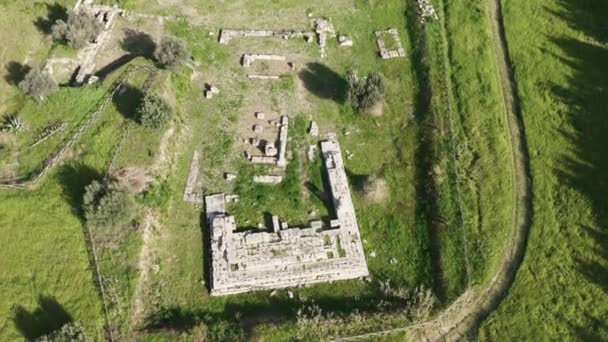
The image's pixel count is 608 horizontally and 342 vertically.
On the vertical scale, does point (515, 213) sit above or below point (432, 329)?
above

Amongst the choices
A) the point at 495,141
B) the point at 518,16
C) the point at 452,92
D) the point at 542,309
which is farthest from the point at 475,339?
the point at 518,16

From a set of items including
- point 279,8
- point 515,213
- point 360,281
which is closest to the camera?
point 360,281

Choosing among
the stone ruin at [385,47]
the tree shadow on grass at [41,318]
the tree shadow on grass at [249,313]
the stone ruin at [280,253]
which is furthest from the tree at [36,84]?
the stone ruin at [385,47]

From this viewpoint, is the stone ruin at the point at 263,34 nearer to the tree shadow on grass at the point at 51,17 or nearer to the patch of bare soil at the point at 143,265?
the tree shadow on grass at the point at 51,17

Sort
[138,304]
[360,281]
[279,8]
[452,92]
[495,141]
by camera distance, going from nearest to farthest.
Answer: [138,304] → [360,281] → [495,141] → [452,92] → [279,8]

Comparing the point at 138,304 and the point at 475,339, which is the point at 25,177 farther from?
the point at 475,339

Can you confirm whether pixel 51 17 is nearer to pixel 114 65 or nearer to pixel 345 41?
pixel 114 65

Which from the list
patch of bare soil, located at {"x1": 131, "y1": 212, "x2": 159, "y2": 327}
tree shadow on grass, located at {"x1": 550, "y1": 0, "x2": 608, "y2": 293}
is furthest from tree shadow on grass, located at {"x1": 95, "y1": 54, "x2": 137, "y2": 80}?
tree shadow on grass, located at {"x1": 550, "y1": 0, "x2": 608, "y2": 293}
